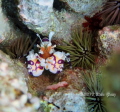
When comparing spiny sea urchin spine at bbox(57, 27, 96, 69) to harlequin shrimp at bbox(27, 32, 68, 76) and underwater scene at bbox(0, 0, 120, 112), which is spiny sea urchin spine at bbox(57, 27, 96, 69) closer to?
underwater scene at bbox(0, 0, 120, 112)

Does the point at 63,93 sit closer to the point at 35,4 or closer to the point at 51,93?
the point at 51,93

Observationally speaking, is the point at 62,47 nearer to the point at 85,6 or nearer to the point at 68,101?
the point at 85,6

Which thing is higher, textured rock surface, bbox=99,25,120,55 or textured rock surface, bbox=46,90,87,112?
textured rock surface, bbox=99,25,120,55

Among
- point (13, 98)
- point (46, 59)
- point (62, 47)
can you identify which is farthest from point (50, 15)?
point (13, 98)

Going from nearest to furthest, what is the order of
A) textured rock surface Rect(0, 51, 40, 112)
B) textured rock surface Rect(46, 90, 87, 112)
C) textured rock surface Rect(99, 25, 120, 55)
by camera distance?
textured rock surface Rect(0, 51, 40, 112), textured rock surface Rect(46, 90, 87, 112), textured rock surface Rect(99, 25, 120, 55)

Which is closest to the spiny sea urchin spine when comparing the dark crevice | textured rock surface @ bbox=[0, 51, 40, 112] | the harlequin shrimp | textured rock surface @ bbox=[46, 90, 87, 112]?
the harlequin shrimp

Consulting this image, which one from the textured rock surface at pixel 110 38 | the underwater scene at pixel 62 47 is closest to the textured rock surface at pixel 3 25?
the underwater scene at pixel 62 47

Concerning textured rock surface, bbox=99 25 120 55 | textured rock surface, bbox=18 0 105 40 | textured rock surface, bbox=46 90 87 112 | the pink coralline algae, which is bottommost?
textured rock surface, bbox=46 90 87 112
